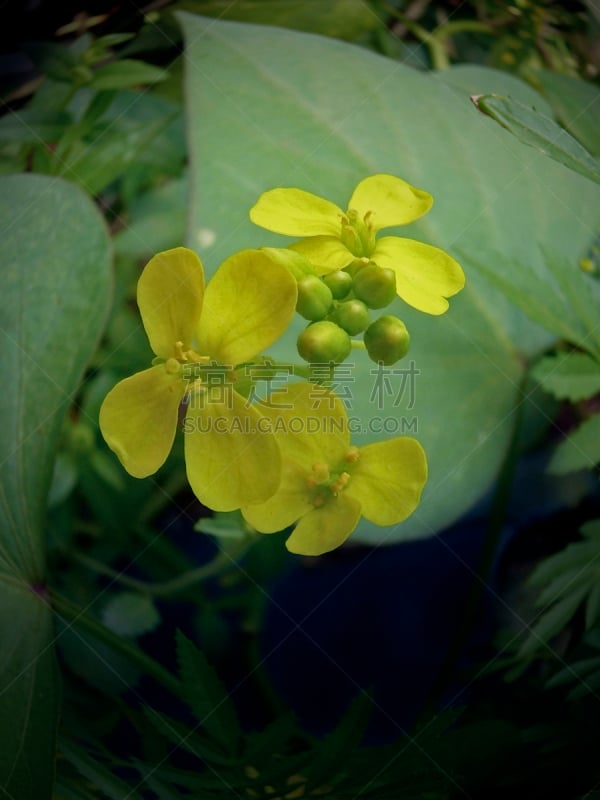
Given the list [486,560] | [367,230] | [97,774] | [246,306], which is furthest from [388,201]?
[97,774]

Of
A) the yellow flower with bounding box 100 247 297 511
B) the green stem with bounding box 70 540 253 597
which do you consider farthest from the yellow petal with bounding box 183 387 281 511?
the green stem with bounding box 70 540 253 597

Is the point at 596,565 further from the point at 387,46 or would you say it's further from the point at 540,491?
the point at 387,46

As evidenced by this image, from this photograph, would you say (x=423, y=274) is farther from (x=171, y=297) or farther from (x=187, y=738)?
(x=187, y=738)

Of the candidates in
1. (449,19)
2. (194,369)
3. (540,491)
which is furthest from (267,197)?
(449,19)

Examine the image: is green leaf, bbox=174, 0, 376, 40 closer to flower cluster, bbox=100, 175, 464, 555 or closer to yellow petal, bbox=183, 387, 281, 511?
flower cluster, bbox=100, 175, 464, 555

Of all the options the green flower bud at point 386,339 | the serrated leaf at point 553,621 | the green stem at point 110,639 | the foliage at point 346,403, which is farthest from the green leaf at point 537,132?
the green stem at point 110,639

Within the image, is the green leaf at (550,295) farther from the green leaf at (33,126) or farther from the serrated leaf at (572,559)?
the green leaf at (33,126)
